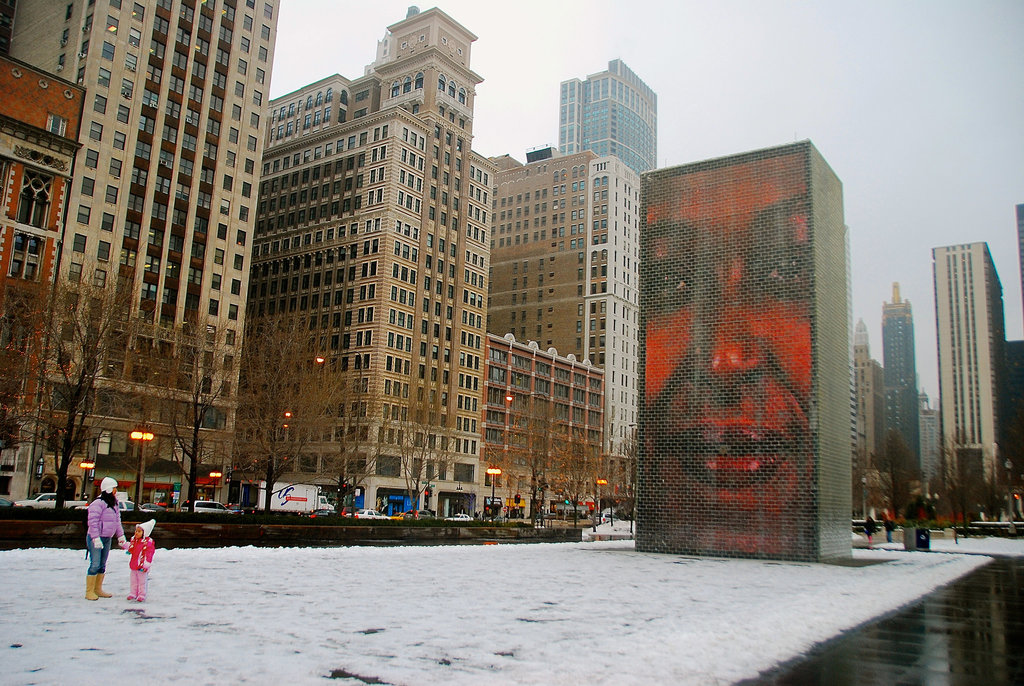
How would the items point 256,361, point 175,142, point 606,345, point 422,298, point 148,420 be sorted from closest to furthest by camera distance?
point 148,420
point 256,361
point 175,142
point 422,298
point 606,345

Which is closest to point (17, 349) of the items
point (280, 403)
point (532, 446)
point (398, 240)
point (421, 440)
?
point (280, 403)

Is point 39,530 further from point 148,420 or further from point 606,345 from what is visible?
point 606,345

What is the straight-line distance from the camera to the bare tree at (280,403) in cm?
4069

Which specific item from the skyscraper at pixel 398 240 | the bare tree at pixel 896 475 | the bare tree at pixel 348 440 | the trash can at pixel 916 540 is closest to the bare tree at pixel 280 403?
the bare tree at pixel 348 440

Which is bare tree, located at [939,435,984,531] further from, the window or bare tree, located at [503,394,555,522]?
the window

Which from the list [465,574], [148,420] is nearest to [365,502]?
[148,420]

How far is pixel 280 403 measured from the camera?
4050 centimetres

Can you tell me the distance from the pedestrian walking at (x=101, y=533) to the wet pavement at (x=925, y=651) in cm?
952

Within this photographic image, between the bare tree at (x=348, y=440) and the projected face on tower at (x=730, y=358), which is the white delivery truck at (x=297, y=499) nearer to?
the bare tree at (x=348, y=440)

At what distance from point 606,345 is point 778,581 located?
4422 inches

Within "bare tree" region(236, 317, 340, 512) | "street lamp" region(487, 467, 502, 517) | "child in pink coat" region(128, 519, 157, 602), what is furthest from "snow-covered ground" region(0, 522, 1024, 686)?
"street lamp" region(487, 467, 502, 517)

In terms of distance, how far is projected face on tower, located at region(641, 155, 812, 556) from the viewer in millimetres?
25375

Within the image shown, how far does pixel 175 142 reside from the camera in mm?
73938

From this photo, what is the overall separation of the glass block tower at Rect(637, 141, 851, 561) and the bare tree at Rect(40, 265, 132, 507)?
23.8m
